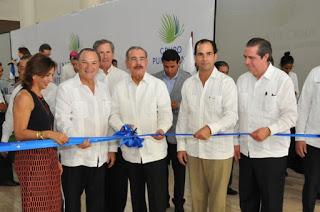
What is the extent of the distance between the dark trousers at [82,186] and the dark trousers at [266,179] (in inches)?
42.0

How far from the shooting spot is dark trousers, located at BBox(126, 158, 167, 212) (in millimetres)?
2674

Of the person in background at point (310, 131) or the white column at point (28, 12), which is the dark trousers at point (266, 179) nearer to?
the person in background at point (310, 131)

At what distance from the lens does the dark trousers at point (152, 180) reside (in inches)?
105

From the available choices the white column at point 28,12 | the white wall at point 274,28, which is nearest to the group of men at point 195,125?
the white wall at point 274,28

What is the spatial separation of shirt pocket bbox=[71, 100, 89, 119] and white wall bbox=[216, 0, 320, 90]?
140 inches

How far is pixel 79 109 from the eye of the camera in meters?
2.54

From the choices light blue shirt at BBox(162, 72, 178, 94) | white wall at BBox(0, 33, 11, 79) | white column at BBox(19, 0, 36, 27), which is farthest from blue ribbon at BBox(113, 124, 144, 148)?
white wall at BBox(0, 33, 11, 79)

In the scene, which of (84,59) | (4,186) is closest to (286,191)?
(84,59)

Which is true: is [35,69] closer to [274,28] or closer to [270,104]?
[270,104]

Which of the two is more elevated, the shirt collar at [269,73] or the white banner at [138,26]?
the white banner at [138,26]

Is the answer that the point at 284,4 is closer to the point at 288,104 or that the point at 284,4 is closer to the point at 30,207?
the point at 288,104

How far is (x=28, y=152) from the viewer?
2252 millimetres

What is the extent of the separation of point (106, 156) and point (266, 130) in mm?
1173

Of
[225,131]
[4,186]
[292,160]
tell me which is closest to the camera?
[225,131]
